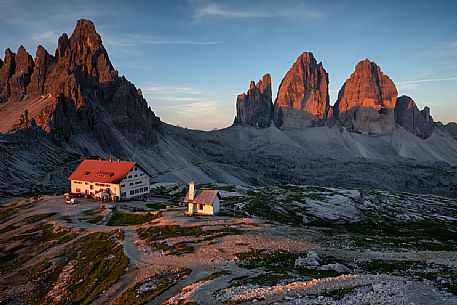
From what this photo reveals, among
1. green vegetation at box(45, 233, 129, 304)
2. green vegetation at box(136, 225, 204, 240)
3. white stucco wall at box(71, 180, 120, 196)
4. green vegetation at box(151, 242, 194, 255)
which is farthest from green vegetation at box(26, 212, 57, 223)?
green vegetation at box(151, 242, 194, 255)

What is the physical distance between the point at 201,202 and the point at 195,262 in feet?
95.7

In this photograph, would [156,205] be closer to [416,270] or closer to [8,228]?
[8,228]

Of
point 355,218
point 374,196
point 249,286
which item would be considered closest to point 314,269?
point 249,286

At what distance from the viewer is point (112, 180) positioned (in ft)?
277

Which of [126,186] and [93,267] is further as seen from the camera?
[126,186]

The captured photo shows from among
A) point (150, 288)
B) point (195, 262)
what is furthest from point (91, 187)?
point (150, 288)

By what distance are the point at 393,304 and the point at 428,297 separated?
3.14m

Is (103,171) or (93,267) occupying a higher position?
(103,171)

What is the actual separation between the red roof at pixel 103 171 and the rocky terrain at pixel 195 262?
962 centimetres

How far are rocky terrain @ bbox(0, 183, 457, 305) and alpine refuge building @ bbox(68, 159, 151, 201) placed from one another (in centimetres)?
809

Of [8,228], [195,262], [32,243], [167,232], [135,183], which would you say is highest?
[135,183]

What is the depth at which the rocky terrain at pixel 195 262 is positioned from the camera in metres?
25.1

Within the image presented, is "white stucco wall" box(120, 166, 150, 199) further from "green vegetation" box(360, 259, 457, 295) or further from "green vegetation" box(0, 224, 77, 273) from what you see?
"green vegetation" box(360, 259, 457, 295)

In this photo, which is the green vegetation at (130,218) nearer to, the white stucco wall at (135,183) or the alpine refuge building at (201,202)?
the alpine refuge building at (201,202)
